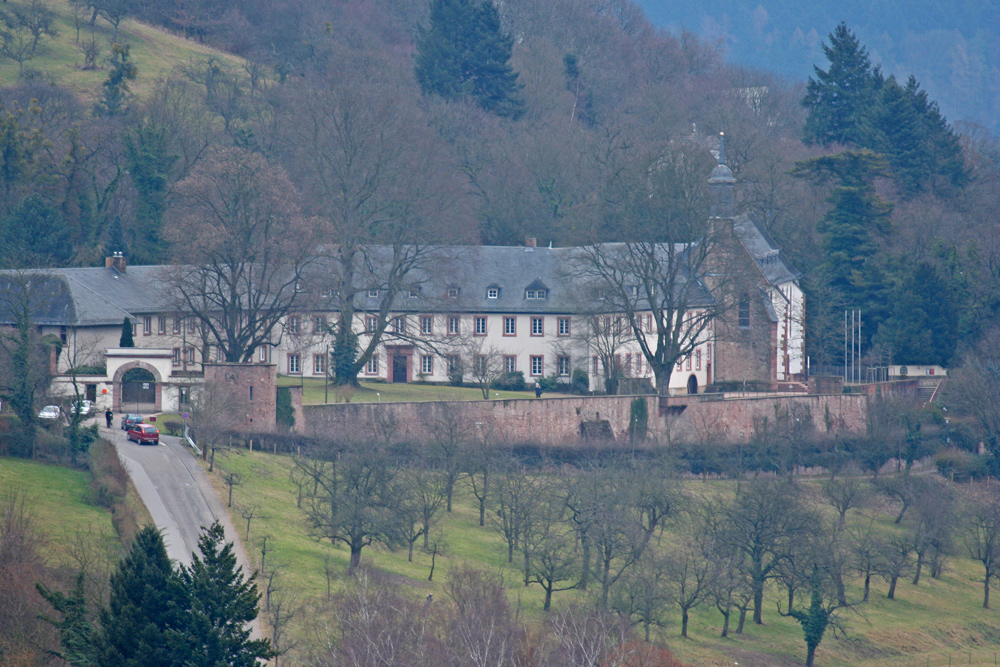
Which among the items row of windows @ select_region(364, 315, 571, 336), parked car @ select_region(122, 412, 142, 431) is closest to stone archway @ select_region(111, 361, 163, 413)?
parked car @ select_region(122, 412, 142, 431)

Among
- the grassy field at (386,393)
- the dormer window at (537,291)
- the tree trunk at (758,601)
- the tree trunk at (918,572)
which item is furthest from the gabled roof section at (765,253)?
the tree trunk at (758,601)

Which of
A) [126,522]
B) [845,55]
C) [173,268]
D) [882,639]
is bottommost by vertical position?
[882,639]

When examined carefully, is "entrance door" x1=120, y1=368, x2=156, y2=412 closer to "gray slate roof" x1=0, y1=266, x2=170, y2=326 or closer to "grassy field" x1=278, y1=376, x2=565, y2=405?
"gray slate roof" x1=0, y1=266, x2=170, y2=326

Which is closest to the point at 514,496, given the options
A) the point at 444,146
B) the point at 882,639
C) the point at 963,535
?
the point at 882,639

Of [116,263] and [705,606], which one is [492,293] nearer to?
[116,263]

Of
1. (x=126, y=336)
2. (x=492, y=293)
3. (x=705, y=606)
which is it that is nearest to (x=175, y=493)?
(x=705, y=606)

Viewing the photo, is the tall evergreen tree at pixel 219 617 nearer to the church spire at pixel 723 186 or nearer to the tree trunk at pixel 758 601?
the tree trunk at pixel 758 601

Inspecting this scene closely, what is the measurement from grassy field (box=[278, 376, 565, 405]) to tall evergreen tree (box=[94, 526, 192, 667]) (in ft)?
86.9

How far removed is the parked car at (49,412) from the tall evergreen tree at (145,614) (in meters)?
18.1

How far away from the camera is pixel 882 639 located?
1613 inches

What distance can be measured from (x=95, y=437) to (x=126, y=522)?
22.1ft

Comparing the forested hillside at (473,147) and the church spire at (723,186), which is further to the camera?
the church spire at (723,186)

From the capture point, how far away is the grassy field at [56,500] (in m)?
33.4

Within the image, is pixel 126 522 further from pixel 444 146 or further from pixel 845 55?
pixel 845 55
